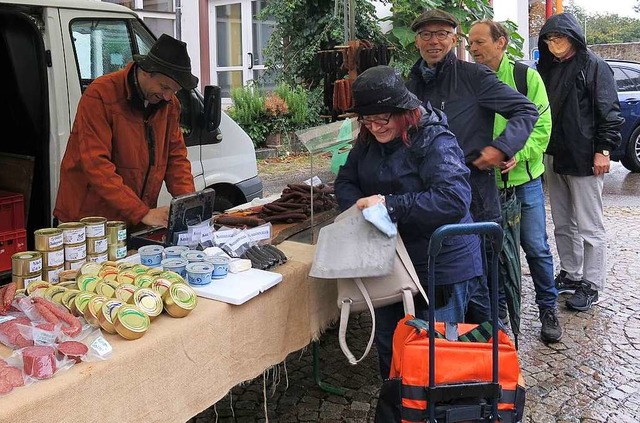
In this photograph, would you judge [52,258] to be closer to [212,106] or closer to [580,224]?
[212,106]

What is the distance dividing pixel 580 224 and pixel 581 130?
Answer: 679 mm

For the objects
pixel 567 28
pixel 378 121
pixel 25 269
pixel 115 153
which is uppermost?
pixel 567 28

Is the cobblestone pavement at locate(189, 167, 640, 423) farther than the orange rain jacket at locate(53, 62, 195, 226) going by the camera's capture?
Yes

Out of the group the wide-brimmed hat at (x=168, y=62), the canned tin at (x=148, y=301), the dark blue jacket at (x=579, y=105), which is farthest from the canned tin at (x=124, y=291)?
the dark blue jacket at (x=579, y=105)

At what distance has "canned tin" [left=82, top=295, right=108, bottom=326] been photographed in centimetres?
204

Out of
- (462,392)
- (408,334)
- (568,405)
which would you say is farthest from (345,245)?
(568,405)

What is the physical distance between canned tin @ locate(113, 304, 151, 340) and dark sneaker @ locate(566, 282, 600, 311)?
3.65m

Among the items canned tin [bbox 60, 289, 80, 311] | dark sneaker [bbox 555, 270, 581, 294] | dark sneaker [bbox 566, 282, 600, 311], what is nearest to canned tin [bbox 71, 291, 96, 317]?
canned tin [bbox 60, 289, 80, 311]

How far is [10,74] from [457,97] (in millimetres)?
3014

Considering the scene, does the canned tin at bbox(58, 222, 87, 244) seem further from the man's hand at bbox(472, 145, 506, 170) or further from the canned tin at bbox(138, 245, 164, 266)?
the man's hand at bbox(472, 145, 506, 170)

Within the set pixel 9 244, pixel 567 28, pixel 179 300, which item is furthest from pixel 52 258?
pixel 567 28

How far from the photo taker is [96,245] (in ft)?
8.41

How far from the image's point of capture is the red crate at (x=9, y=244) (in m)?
3.72

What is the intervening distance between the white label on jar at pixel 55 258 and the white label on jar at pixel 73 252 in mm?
30
